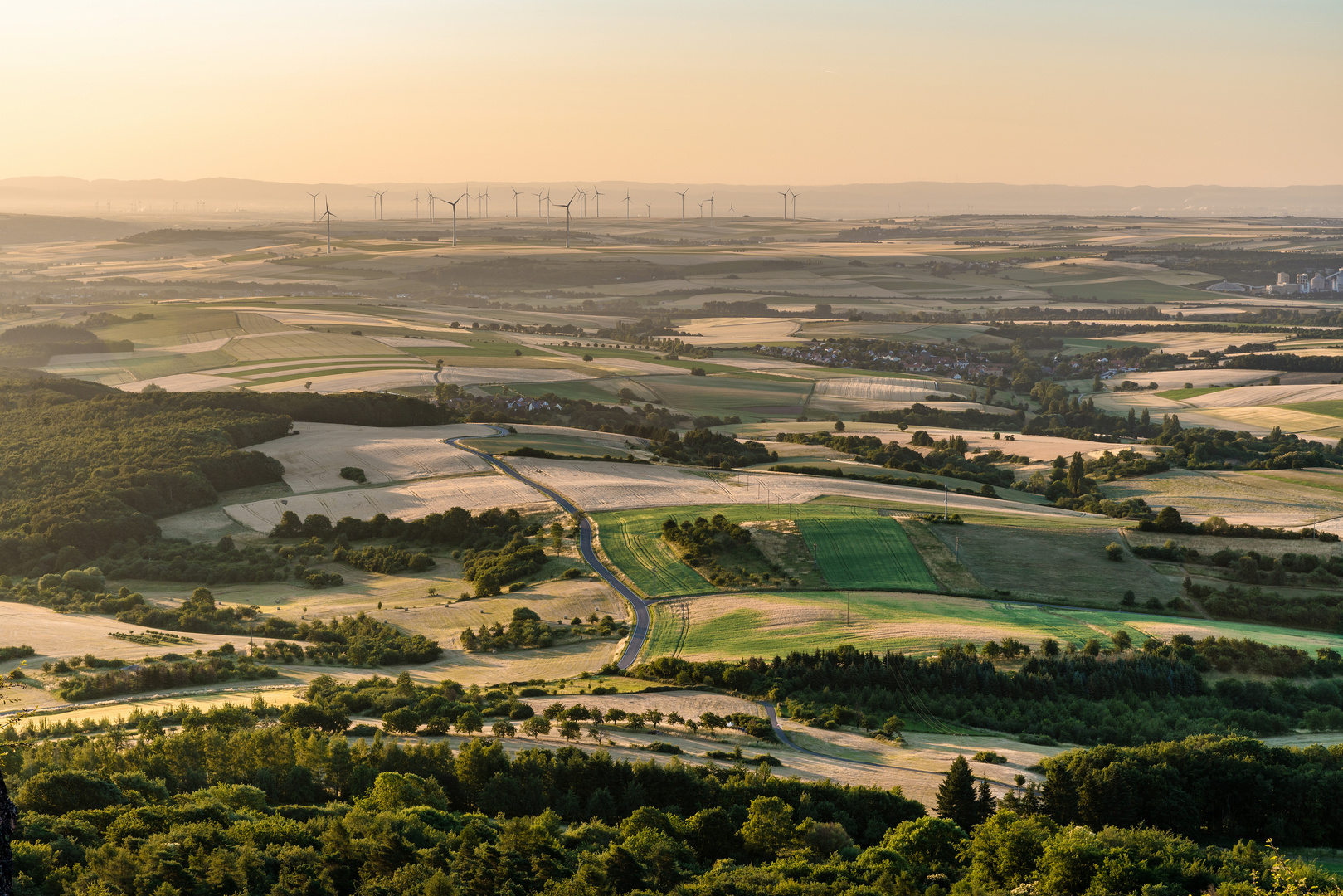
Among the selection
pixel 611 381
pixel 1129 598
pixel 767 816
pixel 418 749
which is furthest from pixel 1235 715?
pixel 611 381

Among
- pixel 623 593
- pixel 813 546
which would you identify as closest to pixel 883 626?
pixel 813 546

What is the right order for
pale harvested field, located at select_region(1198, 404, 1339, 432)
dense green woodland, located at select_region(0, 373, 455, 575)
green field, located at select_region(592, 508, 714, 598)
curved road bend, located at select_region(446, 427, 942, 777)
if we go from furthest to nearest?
pale harvested field, located at select_region(1198, 404, 1339, 432), dense green woodland, located at select_region(0, 373, 455, 575), green field, located at select_region(592, 508, 714, 598), curved road bend, located at select_region(446, 427, 942, 777)

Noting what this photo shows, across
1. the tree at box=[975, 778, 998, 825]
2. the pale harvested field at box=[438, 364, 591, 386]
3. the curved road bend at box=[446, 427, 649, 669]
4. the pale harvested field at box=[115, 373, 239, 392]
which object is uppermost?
the pale harvested field at box=[438, 364, 591, 386]

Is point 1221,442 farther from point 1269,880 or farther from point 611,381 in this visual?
point 1269,880

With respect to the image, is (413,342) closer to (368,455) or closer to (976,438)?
(368,455)

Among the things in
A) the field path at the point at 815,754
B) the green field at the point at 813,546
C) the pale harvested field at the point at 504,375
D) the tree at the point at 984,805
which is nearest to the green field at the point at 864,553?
the green field at the point at 813,546

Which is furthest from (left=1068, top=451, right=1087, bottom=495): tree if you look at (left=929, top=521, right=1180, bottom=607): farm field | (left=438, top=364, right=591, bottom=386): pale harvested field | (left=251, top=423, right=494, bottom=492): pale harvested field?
(left=438, top=364, right=591, bottom=386): pale harvested field

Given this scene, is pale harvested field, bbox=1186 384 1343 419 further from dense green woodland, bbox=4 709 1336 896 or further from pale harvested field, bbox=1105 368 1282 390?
dense green woodland, bbox=4 709 1336 896
